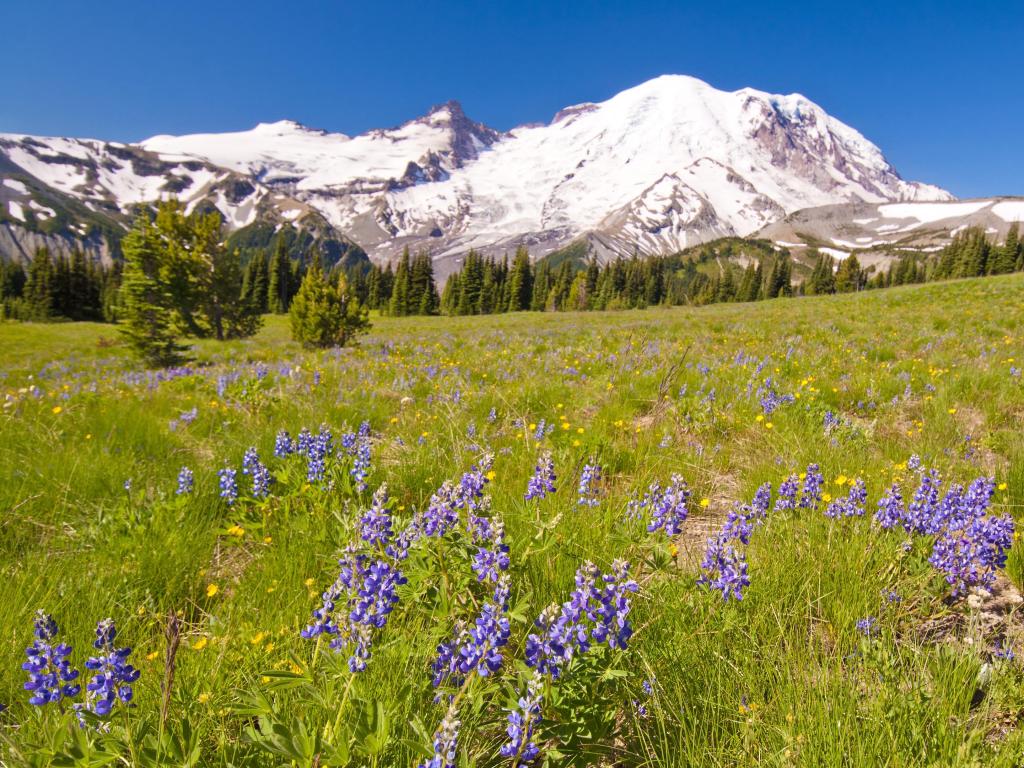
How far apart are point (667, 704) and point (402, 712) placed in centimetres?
93

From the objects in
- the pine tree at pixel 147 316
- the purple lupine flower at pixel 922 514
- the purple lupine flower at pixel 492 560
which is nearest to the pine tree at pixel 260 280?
the pine tree at pixel 147 316

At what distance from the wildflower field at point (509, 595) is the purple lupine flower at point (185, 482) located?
0.06 ft

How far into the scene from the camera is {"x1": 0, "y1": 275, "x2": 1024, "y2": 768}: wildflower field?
4.72ft

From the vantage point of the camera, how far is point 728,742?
5.27 feet

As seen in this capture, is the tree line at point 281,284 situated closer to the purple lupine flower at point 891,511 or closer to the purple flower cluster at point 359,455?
the purple flower cluster at point 359,455

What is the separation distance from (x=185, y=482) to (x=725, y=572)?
3295mm

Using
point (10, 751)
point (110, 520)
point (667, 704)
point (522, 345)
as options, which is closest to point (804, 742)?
point (667, 704)

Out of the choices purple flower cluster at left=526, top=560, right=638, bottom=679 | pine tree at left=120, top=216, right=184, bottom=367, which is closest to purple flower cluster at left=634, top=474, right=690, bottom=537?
purple flower cluster at left=526, top=560, right=638, bottom=679

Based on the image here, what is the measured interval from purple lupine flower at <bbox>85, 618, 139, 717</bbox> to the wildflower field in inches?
0.5

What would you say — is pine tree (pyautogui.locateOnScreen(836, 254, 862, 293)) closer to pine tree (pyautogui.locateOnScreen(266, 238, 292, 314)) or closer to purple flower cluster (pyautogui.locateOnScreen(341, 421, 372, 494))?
pine tree (pyautogui.locateOnScreen(266, 238, 292, 314))

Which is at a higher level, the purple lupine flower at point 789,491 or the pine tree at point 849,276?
the pine tree at point 849,276

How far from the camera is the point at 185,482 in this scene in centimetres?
316

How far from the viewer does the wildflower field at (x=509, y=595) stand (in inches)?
56.7

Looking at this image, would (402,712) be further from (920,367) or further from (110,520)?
(920,367)
